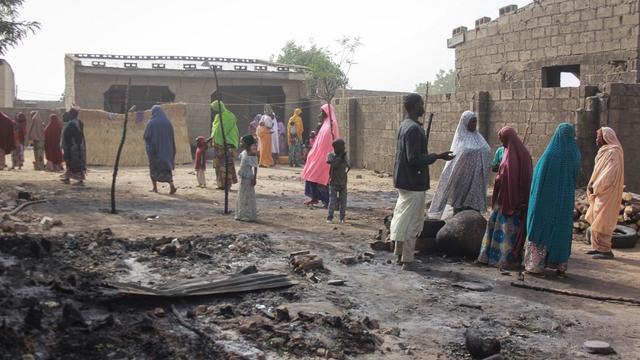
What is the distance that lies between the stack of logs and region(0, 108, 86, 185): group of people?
887cm

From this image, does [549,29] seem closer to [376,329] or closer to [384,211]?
[384,211]

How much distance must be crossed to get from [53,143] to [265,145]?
6086 mm

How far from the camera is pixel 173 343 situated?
4430 mm

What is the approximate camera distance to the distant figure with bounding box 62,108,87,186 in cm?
1284

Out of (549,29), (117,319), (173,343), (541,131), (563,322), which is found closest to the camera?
(173,343)

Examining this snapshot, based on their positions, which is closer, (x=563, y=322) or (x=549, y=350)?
(x=549, y=350)

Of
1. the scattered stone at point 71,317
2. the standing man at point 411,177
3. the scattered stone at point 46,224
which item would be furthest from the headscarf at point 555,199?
the scattered stone at point 46,224

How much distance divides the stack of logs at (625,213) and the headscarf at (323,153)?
12.3ft

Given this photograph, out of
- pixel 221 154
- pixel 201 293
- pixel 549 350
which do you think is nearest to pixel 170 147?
pixel 221 154

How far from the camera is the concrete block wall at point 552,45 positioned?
13500 millimetres

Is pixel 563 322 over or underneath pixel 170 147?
underneath

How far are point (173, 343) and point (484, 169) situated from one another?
189 inches

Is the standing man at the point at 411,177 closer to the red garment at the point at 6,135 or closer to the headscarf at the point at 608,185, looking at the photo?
the headscarf at the point at 608,185

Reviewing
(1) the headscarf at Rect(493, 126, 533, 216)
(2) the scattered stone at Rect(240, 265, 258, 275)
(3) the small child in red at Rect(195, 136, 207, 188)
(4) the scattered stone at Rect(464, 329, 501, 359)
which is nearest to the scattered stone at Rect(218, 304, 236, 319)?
(2) the scattered stone at Rect(240, 265, 258, 275)
